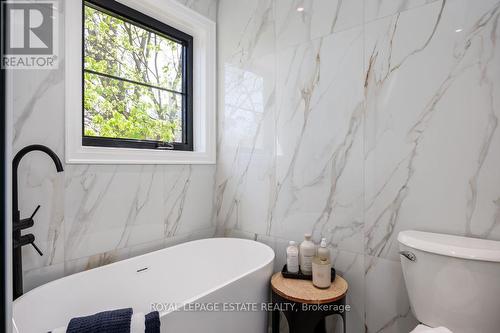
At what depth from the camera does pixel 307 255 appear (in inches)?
59.1

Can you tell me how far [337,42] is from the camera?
1.56 m

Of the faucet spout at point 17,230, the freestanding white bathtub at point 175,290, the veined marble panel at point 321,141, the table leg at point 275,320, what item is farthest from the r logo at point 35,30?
the table leg at point 275,320

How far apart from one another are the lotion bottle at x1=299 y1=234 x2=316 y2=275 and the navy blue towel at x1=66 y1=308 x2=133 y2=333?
3.05ft

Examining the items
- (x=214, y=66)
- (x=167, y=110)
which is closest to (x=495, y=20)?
(x=214, y=66)

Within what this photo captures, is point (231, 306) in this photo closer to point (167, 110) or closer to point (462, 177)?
point (462, 177)

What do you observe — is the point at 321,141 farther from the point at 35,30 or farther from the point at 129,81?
the point at 35,30

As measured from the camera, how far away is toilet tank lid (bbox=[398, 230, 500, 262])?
0.99 meters

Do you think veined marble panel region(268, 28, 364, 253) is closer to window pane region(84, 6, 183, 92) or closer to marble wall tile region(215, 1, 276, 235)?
A: marble wall tile region(215, 1, 276, 235)

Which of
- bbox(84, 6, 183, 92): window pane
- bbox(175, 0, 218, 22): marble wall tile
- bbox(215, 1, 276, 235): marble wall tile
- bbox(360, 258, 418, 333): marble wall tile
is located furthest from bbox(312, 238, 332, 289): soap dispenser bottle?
bbox(175, 0, 218, 22): marble wall tile

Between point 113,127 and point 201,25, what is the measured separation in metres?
1.03

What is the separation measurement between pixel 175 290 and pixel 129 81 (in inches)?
54.3

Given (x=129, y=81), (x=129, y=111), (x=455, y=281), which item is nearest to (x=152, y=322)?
(x=455, y=281)

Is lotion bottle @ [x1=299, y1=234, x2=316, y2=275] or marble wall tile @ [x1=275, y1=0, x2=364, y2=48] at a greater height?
marble wall tile @ [x1=275, y1=0, x2=364, y2=48]

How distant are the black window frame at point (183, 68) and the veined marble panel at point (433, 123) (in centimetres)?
133
